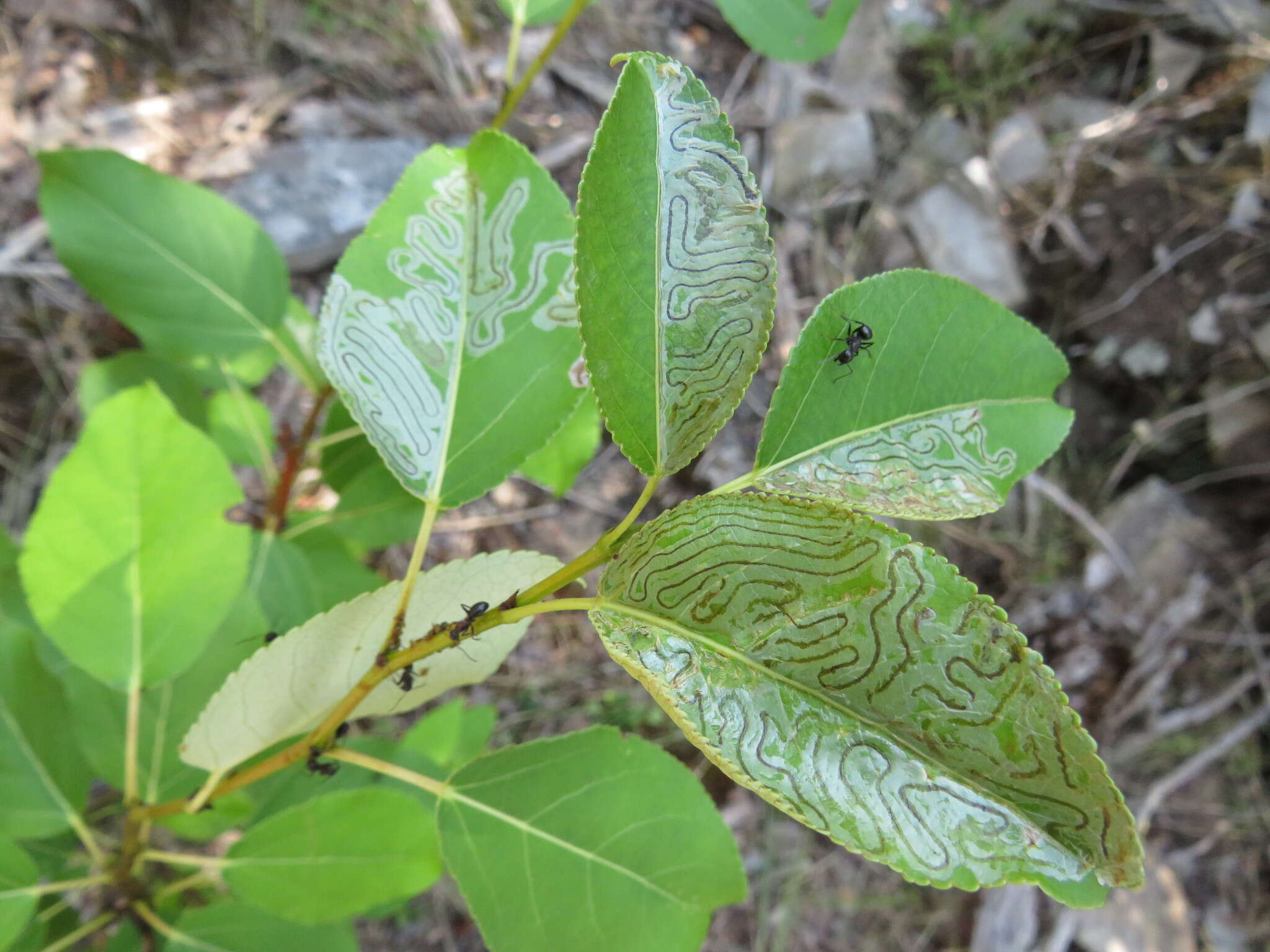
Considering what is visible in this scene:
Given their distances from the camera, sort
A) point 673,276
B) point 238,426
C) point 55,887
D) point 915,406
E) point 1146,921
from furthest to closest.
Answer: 1. point 1146,921
2. point 238,426
3. point 55,887
4. point 915,406
5. point 673,276

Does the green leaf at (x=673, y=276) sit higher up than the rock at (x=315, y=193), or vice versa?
the green leaf at (x=673, y=276)

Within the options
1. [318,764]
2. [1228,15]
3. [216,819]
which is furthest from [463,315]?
[1228,15]

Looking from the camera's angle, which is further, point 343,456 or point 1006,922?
point 1006,922

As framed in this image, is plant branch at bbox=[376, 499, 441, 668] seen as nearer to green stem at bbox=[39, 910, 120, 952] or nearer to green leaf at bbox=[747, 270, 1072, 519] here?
green leaf at bbox=[747, 270, 1072, 519]

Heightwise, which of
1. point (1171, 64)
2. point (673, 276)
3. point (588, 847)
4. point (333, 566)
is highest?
point (673, 276)

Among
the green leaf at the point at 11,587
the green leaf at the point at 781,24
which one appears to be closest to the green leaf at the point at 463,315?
the green leaf at the point at 781,24

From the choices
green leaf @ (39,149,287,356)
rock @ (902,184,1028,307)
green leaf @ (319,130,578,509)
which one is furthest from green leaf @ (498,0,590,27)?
rock @ (902,184,1028,307)

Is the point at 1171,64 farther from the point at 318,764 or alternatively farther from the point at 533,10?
the point at 318,764

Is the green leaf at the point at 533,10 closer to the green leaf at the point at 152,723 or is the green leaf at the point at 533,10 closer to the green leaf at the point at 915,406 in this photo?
the green leaf at the point at 915,406
